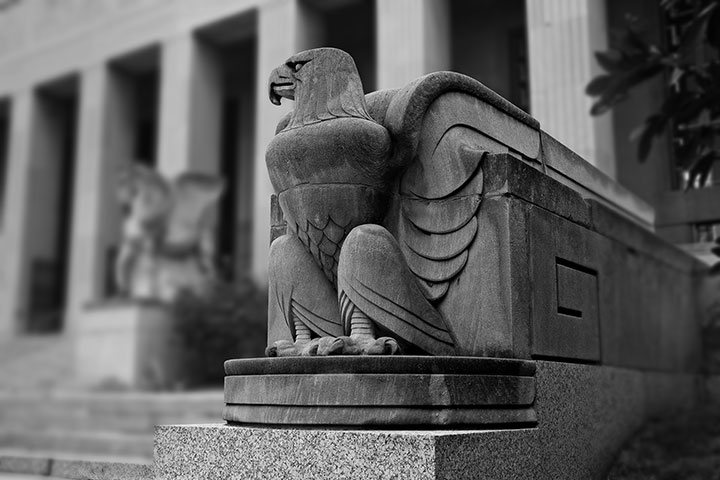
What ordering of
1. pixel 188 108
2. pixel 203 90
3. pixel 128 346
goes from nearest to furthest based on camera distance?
pixel 128 346, pixel 188 108, pixel 203 90

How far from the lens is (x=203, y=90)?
23.6 metres

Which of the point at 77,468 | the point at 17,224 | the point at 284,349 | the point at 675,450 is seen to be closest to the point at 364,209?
the point at 284,349

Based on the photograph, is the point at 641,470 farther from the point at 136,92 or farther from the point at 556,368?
the point at 136,92

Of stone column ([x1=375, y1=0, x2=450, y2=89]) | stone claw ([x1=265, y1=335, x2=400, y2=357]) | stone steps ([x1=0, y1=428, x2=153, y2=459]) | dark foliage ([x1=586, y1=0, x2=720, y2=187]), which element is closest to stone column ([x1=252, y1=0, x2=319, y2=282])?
stone column ([x1=375, y1=0, x2=450, y2=89])

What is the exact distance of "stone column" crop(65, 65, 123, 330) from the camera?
24.7 m

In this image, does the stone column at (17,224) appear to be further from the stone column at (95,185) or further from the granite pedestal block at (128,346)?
the granite pedestal block at (128,346)

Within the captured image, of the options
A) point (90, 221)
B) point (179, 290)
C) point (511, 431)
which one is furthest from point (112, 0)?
point (511, 431)

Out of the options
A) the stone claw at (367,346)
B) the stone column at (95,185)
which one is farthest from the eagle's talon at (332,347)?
the stone column at (95,185)

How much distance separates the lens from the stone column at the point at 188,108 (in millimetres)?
22891

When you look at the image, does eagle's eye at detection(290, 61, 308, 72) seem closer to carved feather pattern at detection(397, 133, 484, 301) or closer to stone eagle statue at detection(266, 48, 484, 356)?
stone eagle statue at detection(266, 48, 484, 356)

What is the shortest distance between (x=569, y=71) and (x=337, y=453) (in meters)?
13.2

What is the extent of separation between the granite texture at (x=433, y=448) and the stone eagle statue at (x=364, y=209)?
626 millimetres

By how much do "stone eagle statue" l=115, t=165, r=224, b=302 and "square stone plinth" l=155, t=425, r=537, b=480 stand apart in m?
13.6

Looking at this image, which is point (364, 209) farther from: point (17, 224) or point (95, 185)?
point (17, 224)
